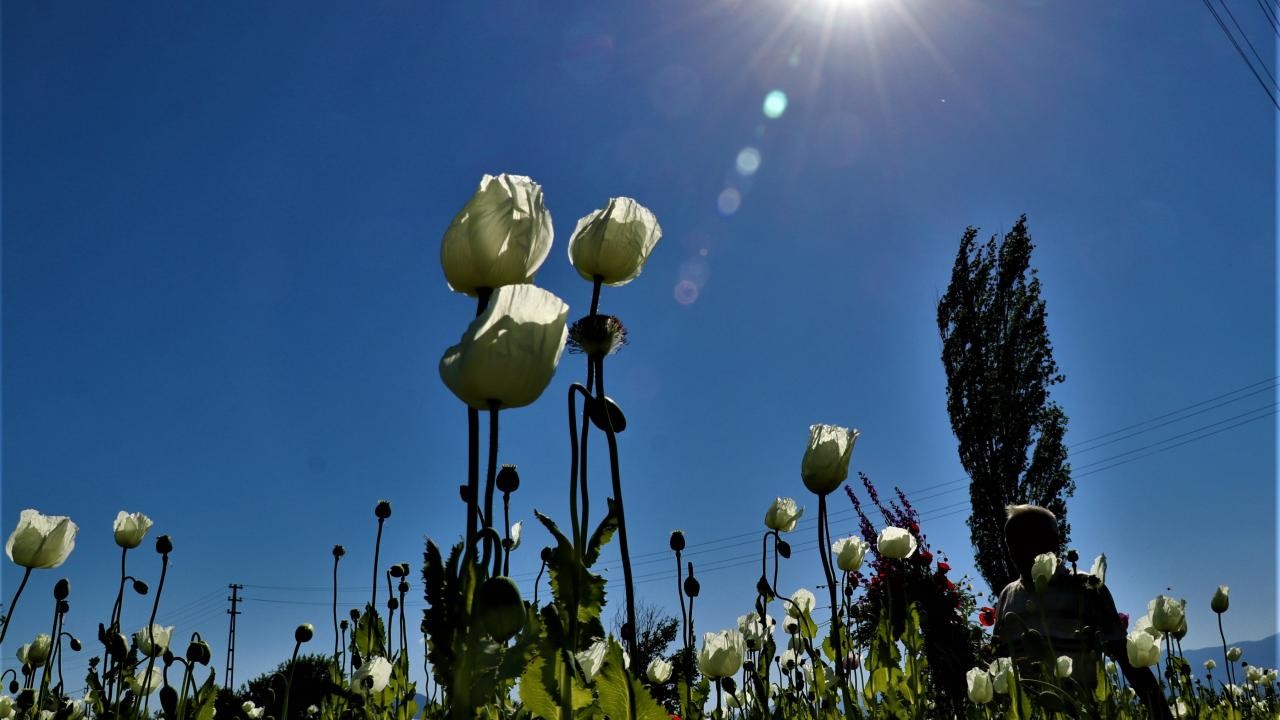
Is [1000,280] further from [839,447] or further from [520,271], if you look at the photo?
[520,271]

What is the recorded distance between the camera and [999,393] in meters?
15.1

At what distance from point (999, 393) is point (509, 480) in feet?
49.4

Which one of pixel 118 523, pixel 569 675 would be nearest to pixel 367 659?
pixel 118 523

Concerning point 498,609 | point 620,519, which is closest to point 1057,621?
point 620,519

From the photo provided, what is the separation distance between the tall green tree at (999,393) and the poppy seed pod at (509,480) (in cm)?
1324

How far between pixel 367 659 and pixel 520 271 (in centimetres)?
188

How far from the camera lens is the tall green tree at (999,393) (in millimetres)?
14352

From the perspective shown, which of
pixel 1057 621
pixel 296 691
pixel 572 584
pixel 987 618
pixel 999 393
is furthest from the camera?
pixel 999 393

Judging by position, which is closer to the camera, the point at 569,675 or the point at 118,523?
the point at 569,675

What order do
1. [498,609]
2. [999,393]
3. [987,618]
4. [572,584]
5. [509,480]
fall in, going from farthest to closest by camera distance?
[999,393] < [987,618] < [509,480] < [572,584] < [498,609]

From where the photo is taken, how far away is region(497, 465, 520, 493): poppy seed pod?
2.02 m

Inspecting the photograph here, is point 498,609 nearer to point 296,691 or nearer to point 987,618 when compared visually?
point 296,691

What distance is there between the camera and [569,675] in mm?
921

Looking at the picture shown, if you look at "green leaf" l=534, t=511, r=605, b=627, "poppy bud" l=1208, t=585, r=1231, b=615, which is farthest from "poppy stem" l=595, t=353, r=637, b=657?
"poppy bud" l=1208, t=585, r=1231, b=615
